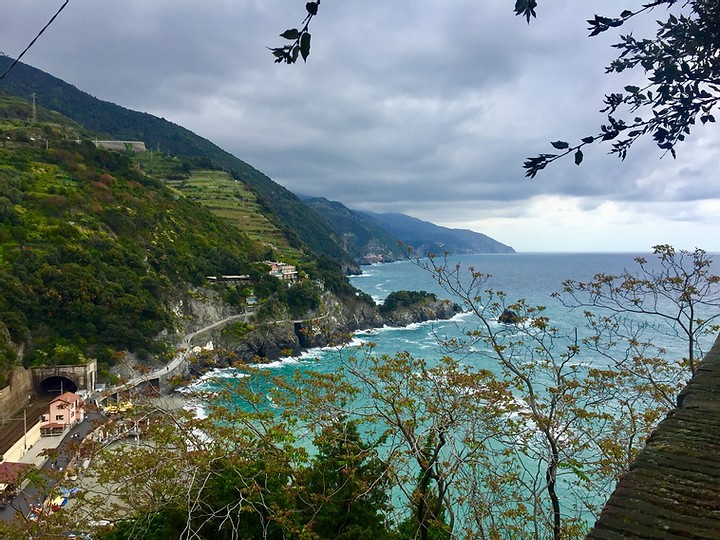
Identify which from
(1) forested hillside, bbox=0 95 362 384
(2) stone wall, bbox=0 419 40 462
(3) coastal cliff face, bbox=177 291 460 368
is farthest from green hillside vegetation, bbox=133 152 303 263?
(2) stone wall, bbox=0 419 40 462

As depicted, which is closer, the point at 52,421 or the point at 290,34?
the point at 290,34

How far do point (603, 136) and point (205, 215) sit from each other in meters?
51.7

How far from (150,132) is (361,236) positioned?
76594 mm

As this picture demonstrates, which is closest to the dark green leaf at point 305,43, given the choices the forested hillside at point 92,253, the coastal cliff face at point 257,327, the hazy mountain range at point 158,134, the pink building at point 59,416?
the forested hillside at point 92,253

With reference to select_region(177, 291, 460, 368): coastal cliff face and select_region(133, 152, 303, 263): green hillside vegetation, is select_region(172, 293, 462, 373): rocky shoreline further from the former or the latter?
select_region(133, 152, 303, 263): green hillside vegetation

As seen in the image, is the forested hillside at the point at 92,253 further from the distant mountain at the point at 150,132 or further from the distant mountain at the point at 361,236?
the distant mountain at the point at 361,236

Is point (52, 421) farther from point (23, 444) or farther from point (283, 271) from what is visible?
point (283, 271)

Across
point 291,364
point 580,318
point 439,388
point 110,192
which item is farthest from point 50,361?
point 580,318

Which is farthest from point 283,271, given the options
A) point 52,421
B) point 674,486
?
point 674,486

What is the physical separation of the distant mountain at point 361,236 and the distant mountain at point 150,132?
98.7 ft

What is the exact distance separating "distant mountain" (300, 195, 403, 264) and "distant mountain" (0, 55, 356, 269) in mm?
30070

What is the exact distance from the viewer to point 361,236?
162 meters

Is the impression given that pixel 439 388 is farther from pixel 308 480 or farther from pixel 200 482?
pixel 200 482

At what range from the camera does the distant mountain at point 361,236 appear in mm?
151175
